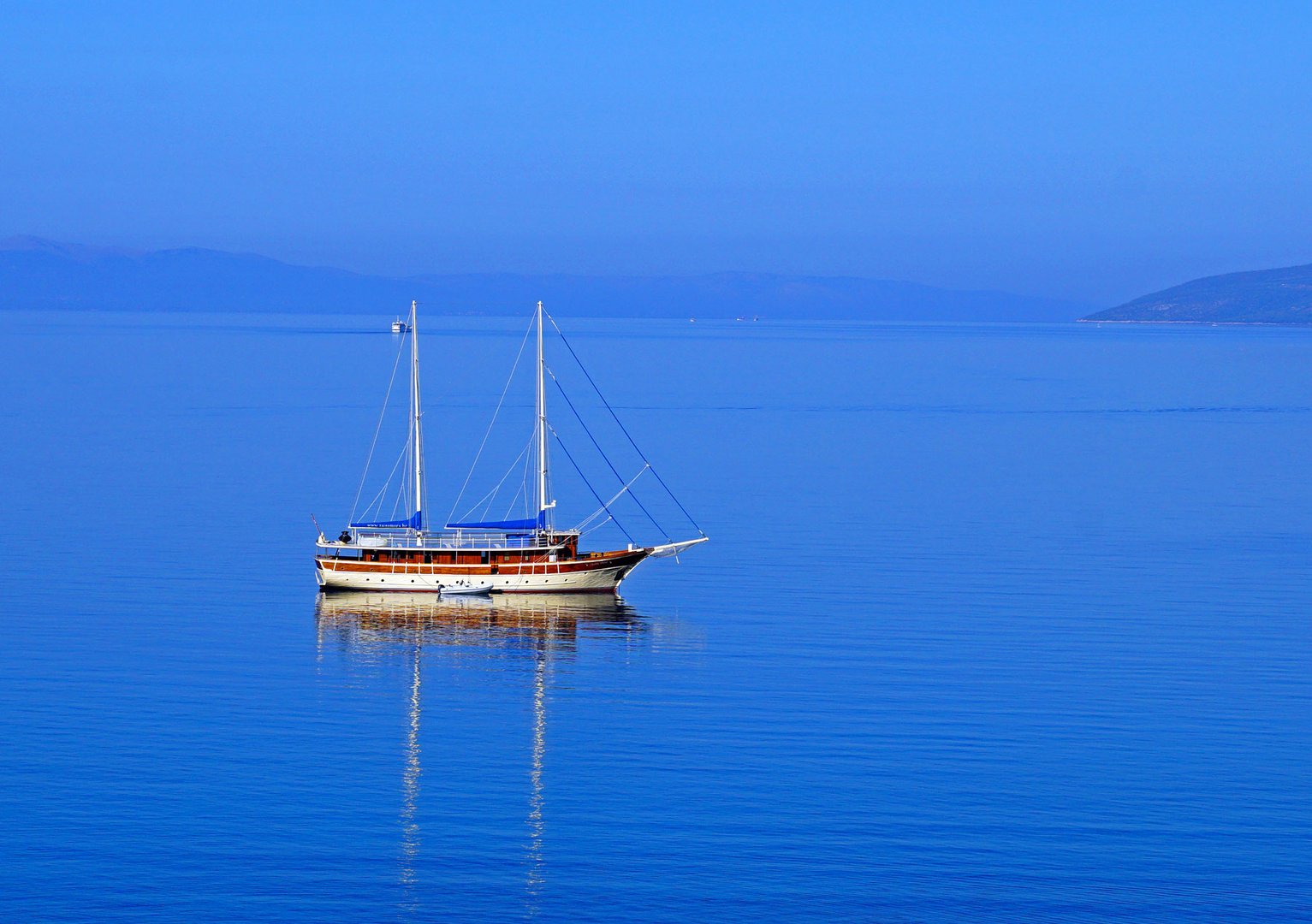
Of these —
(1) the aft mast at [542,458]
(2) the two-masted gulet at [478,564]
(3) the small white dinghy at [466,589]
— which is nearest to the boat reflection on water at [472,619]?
(3) the small white dinghy at [466,589]

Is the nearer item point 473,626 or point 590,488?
point 473,626

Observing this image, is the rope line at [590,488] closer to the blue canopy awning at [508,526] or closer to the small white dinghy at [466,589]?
the blue canopy awning at [508,526]

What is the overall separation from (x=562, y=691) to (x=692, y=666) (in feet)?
18.5

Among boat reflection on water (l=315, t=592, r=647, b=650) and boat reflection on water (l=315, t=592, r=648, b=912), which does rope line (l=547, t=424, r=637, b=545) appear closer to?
boat reflection on water (l=315, t=592, r=647, b=650)

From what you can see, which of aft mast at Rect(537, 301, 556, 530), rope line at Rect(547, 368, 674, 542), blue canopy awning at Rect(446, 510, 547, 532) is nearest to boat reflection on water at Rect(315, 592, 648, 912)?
blue canopy awning at Rect(446, 510, 547, 532)

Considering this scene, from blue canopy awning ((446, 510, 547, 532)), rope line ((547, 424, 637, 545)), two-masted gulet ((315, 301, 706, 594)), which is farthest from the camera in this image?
rope line ((547, 424, 637, 545))

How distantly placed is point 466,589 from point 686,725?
25.5 m

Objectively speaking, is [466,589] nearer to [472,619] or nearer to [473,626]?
[472,619]

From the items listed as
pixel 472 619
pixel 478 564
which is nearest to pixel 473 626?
pixel 472 619

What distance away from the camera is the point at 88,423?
155250 mm

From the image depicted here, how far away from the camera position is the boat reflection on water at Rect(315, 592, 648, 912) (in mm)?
59416

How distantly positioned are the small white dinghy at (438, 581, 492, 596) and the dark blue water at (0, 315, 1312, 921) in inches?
37.0

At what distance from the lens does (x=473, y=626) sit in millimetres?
68688

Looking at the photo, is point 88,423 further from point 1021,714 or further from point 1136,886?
point 1136,886
